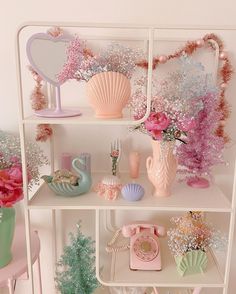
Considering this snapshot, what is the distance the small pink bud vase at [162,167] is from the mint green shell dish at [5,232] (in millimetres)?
571

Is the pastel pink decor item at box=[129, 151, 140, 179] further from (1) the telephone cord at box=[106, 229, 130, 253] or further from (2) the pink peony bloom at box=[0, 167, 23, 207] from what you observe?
(2) the pink peony bloom at box=[0, 167, 23, 207]

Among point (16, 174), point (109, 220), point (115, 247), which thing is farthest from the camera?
point (109, 220)

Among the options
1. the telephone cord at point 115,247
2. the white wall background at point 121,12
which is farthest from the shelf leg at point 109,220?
the white wall background at point 121,12

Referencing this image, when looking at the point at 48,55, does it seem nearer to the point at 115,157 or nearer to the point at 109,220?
the point at 115,157

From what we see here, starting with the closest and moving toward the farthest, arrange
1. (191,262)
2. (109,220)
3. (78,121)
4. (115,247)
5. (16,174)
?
(78,121), (16,174), (191,262), (115,247), (109,220)

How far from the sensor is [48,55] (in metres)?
1.13

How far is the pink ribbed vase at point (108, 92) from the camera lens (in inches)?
43.9

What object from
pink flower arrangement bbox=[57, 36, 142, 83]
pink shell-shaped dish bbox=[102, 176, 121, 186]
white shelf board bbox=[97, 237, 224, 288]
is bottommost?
white shelf board bbox=[97, 237, 224, 288]

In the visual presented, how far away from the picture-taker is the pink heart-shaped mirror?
1113 mm

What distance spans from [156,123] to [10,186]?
0.57m

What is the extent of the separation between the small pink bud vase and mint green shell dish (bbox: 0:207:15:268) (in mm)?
571

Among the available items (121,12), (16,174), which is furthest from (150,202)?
(121,12)

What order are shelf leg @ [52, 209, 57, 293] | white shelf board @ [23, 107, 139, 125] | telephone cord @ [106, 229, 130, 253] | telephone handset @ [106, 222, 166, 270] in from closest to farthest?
white shelf board @ [23, 107, 139, 125]
telephone handset @ [106, 222, 166, 270]
telephone cord @ [106, 229, 130, 253]
shelf leg @ [52, 209, 57, 293]

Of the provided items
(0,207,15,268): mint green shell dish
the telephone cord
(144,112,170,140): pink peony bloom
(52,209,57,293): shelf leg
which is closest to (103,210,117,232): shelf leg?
the telephone cord
